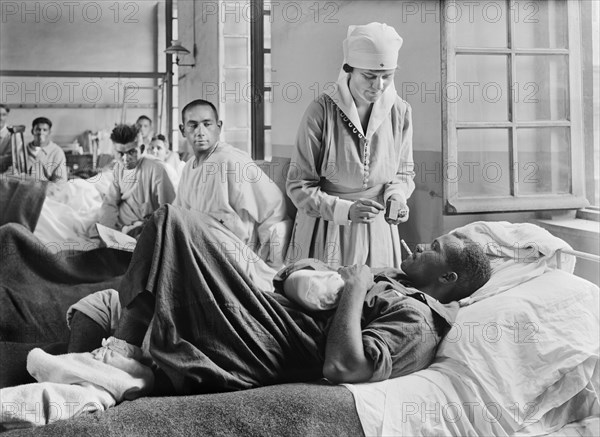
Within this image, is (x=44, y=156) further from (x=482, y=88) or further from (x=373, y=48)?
(x=482, y=88)

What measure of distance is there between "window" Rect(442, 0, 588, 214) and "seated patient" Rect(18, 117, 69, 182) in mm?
1198

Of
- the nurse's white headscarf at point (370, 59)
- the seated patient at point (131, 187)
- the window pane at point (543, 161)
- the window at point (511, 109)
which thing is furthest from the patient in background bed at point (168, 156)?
the window pane at point (543, 161)

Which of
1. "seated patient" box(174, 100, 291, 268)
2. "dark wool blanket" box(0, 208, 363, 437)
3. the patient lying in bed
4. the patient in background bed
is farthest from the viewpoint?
the patient in background bed

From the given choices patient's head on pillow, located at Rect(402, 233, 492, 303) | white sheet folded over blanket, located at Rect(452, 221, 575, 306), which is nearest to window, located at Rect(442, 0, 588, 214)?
white sheet folded over blanket, located at Rect(452, 221, 575, 306)

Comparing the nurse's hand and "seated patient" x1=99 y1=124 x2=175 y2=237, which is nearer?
the nurse's hand

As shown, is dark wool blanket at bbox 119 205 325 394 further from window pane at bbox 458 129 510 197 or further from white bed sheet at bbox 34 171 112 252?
white bed sheet at bbox 34 171 112 252

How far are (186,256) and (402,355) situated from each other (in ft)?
1.58

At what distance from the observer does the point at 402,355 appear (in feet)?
4.57

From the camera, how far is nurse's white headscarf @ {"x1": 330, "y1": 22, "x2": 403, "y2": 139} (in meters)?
1.67

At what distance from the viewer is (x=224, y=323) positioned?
1.40 m

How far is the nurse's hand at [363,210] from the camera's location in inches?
69.4

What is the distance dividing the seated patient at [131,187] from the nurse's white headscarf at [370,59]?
2.28ft

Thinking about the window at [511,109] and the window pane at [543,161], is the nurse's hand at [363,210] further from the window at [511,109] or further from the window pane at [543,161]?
the window pane at [543,161]

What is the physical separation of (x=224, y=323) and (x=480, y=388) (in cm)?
54
